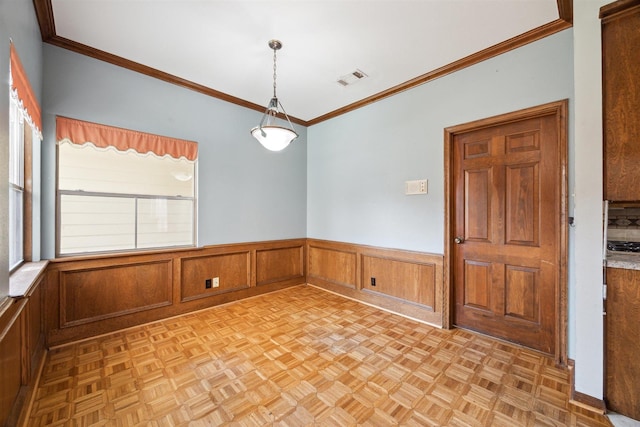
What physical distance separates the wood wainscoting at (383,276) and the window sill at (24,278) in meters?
3.06

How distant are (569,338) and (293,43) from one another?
11.0 feet

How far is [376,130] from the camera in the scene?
11.4ft

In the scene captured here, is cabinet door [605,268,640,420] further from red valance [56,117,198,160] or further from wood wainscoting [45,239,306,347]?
red valance [56,117,198,160]

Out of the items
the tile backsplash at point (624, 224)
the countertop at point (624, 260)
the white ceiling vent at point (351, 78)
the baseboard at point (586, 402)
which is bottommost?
the baseboard at point (586, 402)

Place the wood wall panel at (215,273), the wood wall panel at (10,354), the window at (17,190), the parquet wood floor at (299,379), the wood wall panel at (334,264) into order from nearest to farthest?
the wood wall panel at (10,354)
the parquet wood floor at (299,379)
the window at (17,190)
the wood wall panel at (215,273)
the wood wall panel at (334,264)

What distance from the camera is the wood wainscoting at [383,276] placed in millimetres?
2930

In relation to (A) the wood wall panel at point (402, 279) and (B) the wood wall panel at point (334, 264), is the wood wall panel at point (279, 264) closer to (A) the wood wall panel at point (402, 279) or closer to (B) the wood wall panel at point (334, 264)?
(B) the wood wall panel at point (334, 264)

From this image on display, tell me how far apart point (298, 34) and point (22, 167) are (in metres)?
2.48

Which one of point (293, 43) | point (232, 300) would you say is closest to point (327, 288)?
point (232, 300)

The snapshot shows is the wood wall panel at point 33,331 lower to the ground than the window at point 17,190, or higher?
lower

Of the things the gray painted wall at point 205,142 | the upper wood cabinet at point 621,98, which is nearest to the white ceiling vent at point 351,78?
the gray painted wall at point 205,142

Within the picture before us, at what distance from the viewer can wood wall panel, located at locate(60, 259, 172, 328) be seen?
2.47m

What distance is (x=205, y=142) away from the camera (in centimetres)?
334

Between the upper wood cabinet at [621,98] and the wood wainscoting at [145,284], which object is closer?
the upper wood cabinet at [621,98]
